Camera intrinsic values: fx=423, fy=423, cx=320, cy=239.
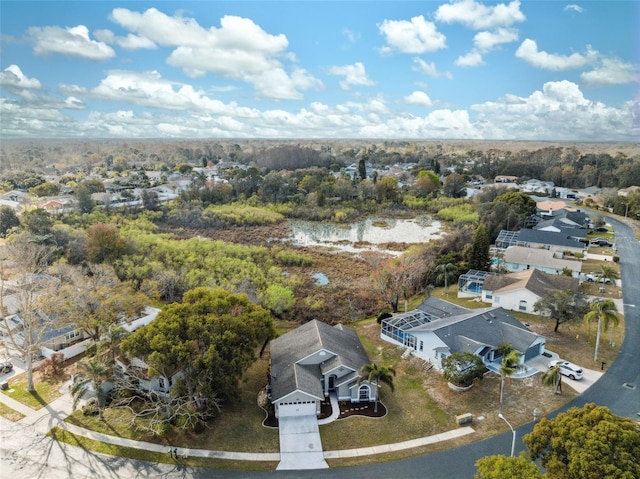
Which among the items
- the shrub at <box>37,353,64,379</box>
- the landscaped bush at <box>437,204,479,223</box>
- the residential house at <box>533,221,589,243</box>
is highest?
the residential house at <box>533,221,589,243</box>

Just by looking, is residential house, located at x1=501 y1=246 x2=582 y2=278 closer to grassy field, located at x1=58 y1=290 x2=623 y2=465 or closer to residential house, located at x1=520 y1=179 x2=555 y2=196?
grassy field, located at x1=58 y1=290 x2=623 y2=465

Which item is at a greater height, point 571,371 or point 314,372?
point 314,372

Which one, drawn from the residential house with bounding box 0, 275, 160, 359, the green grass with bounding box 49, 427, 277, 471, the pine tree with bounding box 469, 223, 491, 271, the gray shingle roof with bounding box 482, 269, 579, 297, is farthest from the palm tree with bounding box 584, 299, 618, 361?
the residential house with bounding box 0, 275, 160, 359

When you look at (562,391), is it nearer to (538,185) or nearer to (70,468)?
(70,468)

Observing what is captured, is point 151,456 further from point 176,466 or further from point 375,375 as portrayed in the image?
point 375,375

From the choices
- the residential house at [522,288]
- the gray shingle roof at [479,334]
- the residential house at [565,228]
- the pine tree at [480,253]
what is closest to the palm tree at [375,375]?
the gray shingle roof at [479,334]

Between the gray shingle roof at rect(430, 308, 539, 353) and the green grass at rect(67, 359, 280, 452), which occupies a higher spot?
the gray shingle roof at rect(430, 308, 539, 353)

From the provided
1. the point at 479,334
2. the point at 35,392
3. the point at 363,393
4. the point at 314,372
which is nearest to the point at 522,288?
the point at 479,334
